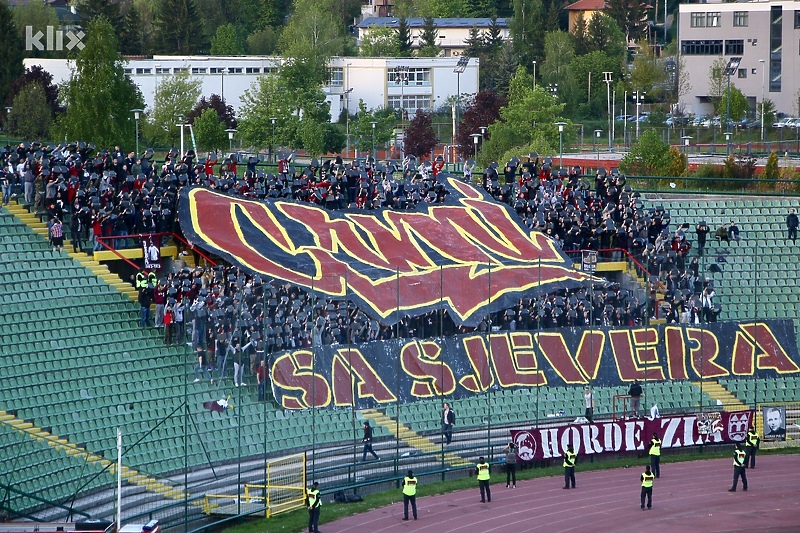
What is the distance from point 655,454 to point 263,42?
287ft

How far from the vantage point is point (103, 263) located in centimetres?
3844

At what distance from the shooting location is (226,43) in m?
112

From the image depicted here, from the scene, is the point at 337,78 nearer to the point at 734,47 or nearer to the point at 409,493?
the point at 734,47

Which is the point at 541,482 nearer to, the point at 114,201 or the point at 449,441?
the point at 449,441

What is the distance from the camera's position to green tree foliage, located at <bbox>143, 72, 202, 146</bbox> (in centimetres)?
7770

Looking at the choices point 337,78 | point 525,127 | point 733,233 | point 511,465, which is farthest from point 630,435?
point 337,78

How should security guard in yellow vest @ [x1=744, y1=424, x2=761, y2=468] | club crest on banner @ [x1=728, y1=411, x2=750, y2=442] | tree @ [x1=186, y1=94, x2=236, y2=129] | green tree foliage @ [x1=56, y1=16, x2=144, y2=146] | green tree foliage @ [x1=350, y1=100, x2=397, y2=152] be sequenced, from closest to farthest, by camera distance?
security guard in yellow vest @ [x1=744, y1=424, x2=761, y2=468], club crest on banner @ [x1=728, y1=411, x2=750, y2=442], green tree foliage @ [x1=56, y1=16, x2=144, y2=146], green tree foliage @ [x1=350, y1=100, x2=397, y2=152], tree @ [x1=186, y1=94, x2=236, y2=129]

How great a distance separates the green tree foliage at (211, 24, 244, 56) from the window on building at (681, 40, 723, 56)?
117 ft

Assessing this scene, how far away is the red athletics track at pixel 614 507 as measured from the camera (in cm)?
3188

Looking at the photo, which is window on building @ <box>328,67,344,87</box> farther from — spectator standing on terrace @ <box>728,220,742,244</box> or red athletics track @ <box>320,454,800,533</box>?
red athletics track @ <box>320,454,800,533</box>

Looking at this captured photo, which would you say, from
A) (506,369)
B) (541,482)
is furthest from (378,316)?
(541,482)

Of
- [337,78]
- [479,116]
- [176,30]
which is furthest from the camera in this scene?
[176,30]

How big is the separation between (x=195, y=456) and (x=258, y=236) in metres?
9.78

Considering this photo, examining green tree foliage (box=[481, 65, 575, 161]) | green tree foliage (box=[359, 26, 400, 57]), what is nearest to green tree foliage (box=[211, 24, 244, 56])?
green tree foliage (box=[359, 26, 400, 57])
